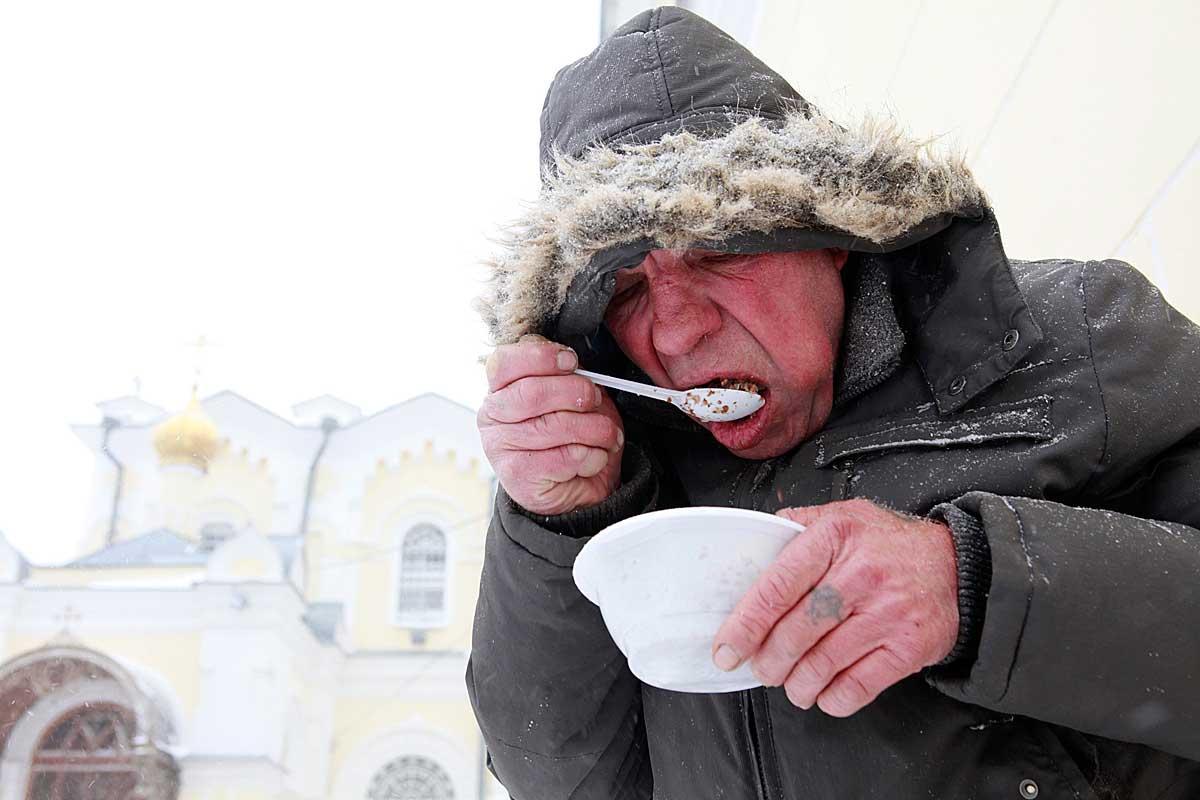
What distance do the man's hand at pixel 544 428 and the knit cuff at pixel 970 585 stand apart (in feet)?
1.18

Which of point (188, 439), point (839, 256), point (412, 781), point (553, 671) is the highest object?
point (839, 256)

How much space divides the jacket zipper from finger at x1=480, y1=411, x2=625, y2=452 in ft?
0.86

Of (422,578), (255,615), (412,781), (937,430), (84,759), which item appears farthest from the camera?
(422,578)

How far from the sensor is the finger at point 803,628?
0.61 metres

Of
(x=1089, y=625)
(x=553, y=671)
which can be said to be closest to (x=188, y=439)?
(x=553, y=671)

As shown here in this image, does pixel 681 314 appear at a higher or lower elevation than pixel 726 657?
higher

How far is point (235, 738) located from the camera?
30.7 feet

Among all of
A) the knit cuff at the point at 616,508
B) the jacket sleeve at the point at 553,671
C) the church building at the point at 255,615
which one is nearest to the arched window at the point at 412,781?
the church building at the point at 255,615

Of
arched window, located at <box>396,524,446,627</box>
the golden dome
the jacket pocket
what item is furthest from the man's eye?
the golden dome

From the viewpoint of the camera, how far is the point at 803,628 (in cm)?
61

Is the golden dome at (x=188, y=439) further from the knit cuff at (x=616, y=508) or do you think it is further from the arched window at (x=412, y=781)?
the knit cuff at (x=616, y=508)

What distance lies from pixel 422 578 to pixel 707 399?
456 inches

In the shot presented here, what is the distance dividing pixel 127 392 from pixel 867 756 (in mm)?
13050

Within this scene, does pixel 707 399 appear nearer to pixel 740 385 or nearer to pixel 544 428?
pixel 740 385
